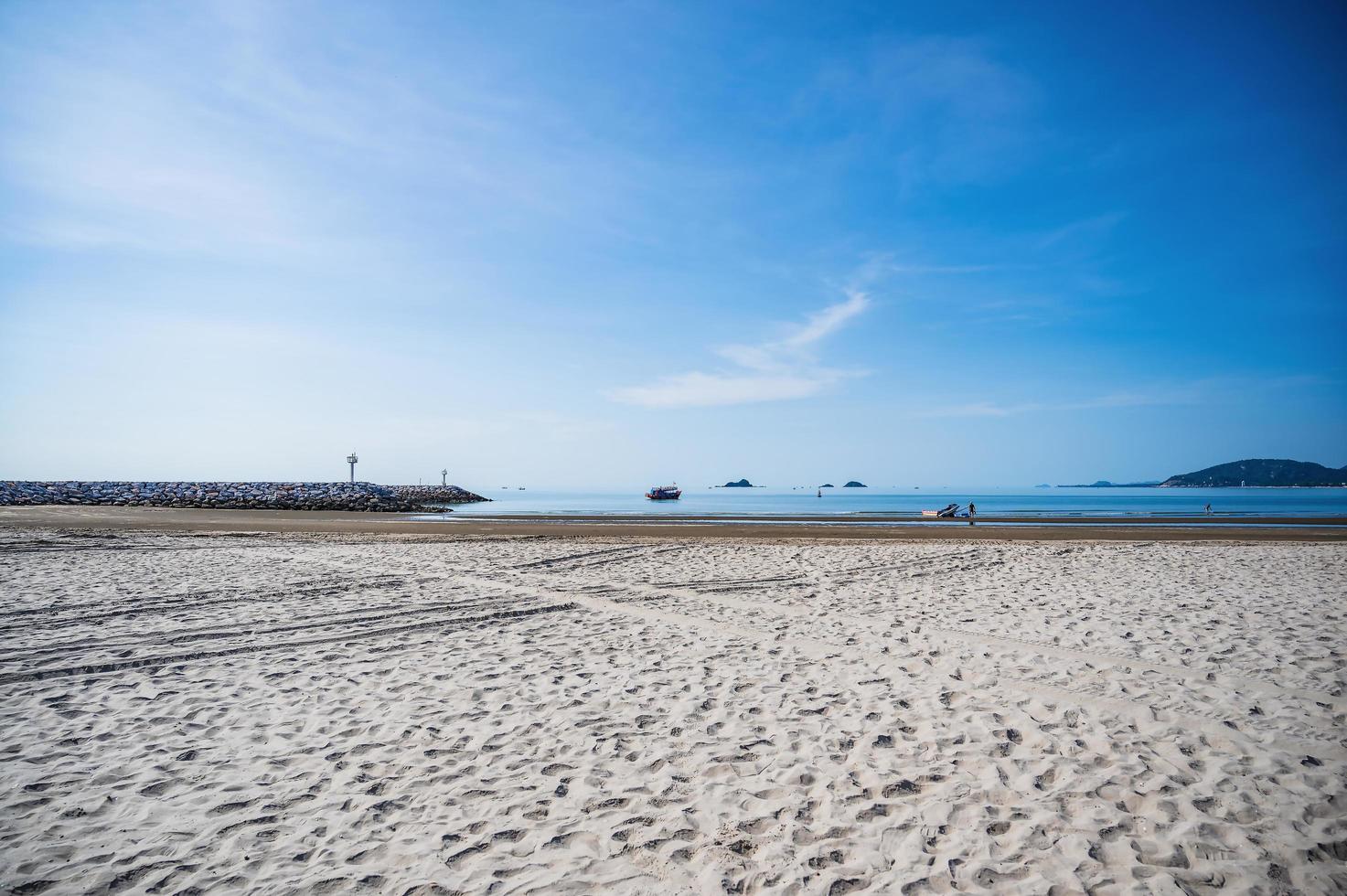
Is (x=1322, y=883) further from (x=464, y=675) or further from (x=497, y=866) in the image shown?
(x=464, y=675)

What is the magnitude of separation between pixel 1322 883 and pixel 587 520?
36497 millimetres

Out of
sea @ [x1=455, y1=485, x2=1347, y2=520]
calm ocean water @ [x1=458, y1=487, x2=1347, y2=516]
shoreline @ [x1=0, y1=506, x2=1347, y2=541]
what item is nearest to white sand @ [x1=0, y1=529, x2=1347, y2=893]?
shoreline @ [x1=0, y1=506, x2=1347, y2=541]

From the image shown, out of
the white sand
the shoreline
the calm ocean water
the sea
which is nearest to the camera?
the white sand

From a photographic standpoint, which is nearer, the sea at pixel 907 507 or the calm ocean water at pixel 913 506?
the sea at pixel 907 507

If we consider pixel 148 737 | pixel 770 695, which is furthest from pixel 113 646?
pixel 770 695

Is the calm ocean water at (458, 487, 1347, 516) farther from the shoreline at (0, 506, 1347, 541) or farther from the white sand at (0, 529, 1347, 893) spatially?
the white sand at (0, 529, 1347, 893)

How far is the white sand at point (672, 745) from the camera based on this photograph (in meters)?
3.70

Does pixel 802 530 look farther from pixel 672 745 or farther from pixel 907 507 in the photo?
pixel 907 507

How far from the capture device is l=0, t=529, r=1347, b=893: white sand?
146 inches

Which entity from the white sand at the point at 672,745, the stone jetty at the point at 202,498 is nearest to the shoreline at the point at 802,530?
the white sand at the point at 672,745

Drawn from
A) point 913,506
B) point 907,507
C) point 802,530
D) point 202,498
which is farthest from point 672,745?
point 913,506

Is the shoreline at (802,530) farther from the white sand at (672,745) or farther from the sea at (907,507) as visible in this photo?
the white sand at (672,745)

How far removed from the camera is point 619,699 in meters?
6.31

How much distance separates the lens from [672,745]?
5.23 meters
